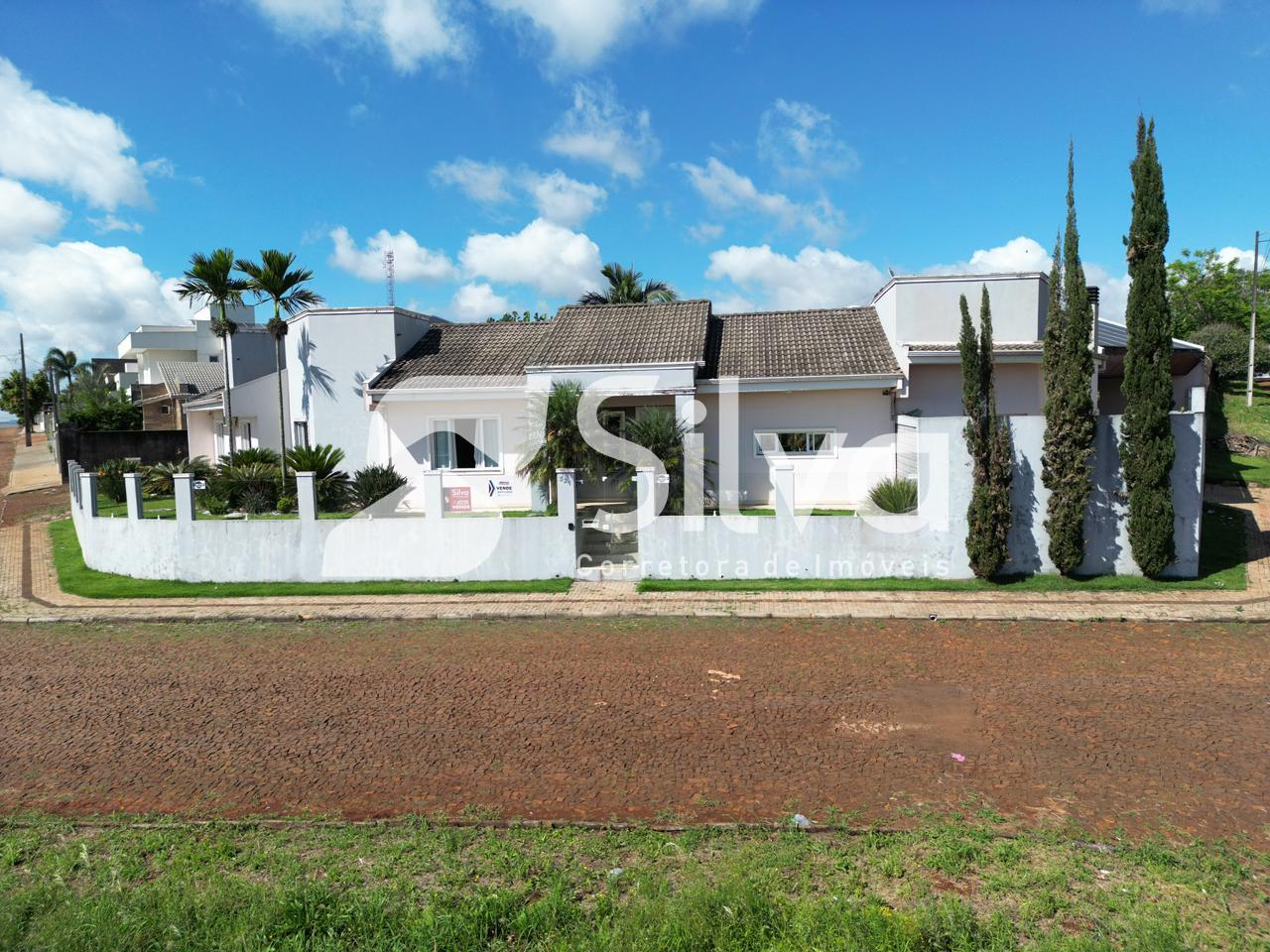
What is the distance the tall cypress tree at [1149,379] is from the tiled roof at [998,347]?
4.50 metres

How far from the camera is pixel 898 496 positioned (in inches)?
514

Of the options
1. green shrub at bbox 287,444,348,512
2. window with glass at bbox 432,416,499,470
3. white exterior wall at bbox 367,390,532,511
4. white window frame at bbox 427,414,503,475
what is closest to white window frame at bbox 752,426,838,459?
white exterior wall at bbox 367,390,532,511

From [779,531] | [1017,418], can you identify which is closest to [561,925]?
[779,531]

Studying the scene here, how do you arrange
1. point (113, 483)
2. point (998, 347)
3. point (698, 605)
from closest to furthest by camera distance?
point (698, 605) → point (998, 347) → point (113, 483)

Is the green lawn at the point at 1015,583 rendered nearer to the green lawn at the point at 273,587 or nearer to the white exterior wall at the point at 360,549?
the white exterior wall at the point at 360,549

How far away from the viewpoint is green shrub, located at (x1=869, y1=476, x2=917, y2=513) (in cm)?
1298

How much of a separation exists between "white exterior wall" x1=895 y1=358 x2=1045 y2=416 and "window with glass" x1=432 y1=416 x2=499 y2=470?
359 inches

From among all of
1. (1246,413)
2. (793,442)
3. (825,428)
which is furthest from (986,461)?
(1246,413)

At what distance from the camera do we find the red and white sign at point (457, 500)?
700 inches

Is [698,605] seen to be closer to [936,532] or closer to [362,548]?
[936,532]

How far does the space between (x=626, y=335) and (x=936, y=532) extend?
9.43 metres

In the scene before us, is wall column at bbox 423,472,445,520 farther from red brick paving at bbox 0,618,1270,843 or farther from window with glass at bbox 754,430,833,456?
window with glass at bbox 754,430,833,456

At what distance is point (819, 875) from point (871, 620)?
643 cm

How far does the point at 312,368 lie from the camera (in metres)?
20.1
